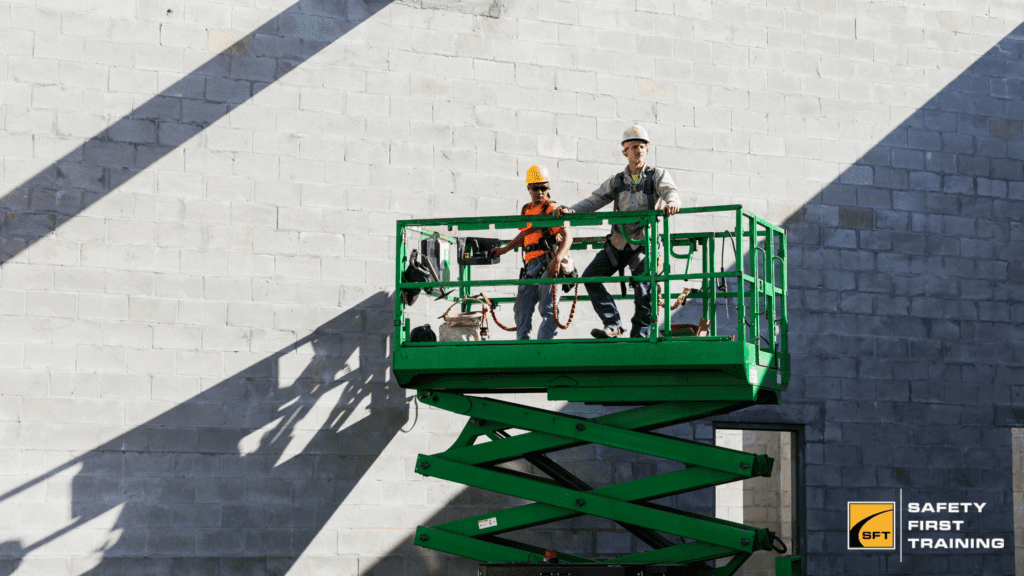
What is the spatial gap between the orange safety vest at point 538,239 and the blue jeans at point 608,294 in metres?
0.41

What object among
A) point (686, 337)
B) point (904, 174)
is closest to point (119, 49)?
point (686, 337)

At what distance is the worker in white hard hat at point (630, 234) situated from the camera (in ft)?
27.9

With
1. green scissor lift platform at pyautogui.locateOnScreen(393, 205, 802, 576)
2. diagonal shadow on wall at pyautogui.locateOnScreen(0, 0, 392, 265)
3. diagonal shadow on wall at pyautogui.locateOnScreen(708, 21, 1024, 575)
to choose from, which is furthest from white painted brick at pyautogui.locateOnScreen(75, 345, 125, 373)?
diagonal shadow on wall at pyautogui.locateOnScreen(708, 21, 1024, 575)

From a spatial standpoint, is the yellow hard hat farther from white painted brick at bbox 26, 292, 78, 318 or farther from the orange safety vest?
white painted brick at bbox 26, 292, 78, 318

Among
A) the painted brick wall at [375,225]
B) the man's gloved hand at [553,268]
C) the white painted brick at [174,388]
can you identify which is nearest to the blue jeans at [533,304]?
the man's gloved hand at [553,268]

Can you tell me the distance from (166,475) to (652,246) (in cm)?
492

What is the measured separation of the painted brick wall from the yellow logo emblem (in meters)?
0.12

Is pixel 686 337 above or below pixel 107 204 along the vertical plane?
below

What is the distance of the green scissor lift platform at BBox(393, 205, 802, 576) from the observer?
26.5ft

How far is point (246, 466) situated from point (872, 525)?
6.54 m

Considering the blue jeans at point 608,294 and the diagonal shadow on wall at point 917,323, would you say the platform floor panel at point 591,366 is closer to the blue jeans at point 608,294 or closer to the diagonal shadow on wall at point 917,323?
the blue jeans at point 608,294

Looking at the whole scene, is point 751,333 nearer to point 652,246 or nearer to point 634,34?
point 652,246

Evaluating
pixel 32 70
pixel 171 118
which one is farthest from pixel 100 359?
pixel 32 70

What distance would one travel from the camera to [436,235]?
31.2 feet
